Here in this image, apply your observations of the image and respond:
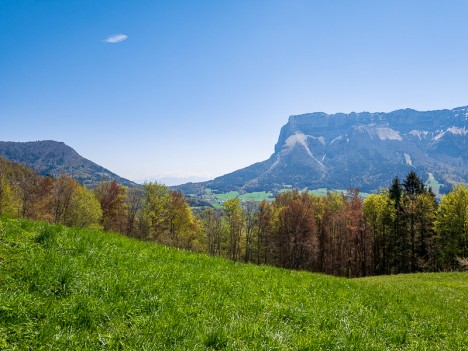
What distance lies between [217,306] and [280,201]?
8651 centimetres

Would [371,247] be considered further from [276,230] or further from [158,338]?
[158,338]

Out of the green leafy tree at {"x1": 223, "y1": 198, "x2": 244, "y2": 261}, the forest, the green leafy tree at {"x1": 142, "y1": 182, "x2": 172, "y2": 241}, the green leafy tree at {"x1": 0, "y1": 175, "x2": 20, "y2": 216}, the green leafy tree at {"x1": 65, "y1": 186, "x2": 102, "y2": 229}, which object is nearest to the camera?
the forest

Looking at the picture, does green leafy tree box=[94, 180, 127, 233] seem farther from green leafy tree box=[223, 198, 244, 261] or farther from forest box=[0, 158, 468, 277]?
green leafy tree box=[223, 198, 244, 261]

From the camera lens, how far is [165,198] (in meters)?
76.7

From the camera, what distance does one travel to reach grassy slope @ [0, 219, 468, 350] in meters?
5.51

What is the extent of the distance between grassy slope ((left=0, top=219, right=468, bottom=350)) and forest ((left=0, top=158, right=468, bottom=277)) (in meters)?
51.9

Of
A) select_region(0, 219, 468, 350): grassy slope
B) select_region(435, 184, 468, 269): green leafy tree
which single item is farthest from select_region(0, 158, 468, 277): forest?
select_region(0, 219, 468, 350): grassy slope

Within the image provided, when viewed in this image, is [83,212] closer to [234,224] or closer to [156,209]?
[156,209]

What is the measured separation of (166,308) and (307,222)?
6720 centimetres

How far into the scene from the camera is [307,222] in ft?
233

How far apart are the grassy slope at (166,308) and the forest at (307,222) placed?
5185 cm

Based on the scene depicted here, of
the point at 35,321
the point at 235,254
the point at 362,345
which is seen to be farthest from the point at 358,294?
the point at 235,254

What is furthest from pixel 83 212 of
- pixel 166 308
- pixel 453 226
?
pixel 453 226

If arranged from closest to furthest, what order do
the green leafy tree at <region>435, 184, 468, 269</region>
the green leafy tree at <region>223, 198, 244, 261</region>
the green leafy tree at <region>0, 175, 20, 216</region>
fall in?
the green leafy tree at <region>435, 184, 468, 269</region> < the green leafy tree at <region>0, 175, 20, 216</region> < the green leafy tree at <region>223, 198, 244, 261</region>
